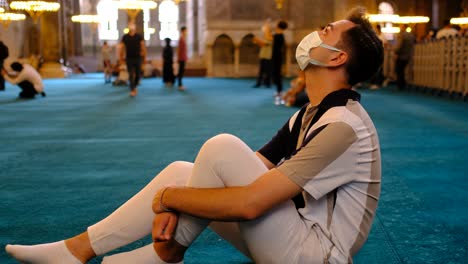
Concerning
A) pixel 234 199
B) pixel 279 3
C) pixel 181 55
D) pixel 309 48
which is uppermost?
pixel 279 3

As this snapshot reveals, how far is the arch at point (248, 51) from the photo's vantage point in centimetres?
2872

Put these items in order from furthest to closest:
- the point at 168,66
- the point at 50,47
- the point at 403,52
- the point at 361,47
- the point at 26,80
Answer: the point at 50,47 → the point at 168,66 → the point at 403,52 → the point at 26,80 → the point at 361,47

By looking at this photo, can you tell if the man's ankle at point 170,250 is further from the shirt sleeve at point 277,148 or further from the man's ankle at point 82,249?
the shirt sleeve at point 277,148

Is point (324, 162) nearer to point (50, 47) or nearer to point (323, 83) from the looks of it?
point (323, 83)

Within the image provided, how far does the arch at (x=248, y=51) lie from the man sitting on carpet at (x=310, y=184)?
26.8 m

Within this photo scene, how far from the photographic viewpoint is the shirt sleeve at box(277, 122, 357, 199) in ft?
6.35

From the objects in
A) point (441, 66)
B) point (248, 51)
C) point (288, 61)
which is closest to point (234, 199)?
point (441, 66)

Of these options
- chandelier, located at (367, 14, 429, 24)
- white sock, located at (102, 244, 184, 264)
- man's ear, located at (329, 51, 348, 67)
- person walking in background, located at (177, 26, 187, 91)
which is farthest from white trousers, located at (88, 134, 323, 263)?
chandelier, located at (367, 14, 429, 24)

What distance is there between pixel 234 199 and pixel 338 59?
1.96 feet

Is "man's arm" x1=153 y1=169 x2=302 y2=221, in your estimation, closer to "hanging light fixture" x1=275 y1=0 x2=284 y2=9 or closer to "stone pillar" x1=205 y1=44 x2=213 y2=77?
"hanging light fixture" x1=275 y1=0 x2=284 y2=9

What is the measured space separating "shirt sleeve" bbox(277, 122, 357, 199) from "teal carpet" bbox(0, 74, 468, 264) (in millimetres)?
1109

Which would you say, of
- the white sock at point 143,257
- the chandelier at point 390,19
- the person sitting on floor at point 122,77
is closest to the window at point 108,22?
the chandelier at point 390,19

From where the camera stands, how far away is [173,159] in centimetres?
597

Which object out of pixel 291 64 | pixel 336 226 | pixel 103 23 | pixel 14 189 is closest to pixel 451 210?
pixel 336 226
